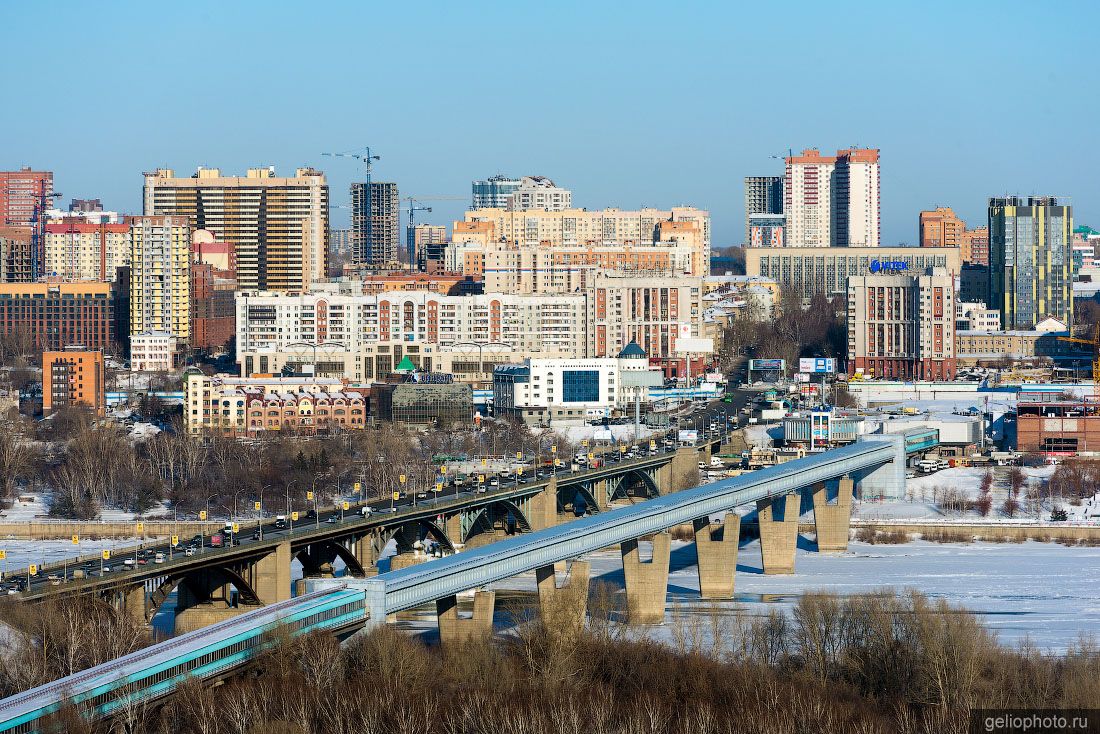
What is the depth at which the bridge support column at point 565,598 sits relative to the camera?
32.2 metres

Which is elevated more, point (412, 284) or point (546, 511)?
point (412, 284)

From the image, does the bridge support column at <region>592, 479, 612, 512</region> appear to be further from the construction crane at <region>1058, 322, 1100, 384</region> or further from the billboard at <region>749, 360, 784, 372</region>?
the billboard at <region>749, 360, 784, 372</region>

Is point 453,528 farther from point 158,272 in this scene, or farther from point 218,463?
point 158,272

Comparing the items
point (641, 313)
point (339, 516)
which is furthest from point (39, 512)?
point (641, 313)

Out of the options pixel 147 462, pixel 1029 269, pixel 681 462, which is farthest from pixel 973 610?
pixel 1029 269

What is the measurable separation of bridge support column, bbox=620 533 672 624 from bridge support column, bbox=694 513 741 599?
2.53 meters

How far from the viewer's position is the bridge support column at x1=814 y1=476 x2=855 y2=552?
50.4 m

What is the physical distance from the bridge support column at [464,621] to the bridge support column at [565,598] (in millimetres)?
882

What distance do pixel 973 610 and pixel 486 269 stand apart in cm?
6229

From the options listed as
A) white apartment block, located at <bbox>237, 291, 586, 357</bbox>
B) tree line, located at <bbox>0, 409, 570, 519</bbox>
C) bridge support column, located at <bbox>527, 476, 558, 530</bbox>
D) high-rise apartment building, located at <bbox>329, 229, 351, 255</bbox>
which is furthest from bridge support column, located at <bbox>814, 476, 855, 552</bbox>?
high-rise apartment building, located at <bbox>329, 229, 351, 255</bbox>

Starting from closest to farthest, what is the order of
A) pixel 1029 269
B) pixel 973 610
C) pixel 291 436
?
1. pixel 973 610
2. pixel 291 436
3. pixel 1029 269

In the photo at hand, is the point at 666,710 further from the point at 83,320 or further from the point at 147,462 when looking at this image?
the point at 83,320

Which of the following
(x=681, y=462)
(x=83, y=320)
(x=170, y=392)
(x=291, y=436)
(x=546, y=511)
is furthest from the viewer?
(x=83, y=320)

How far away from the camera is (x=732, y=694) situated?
29.0 meters
